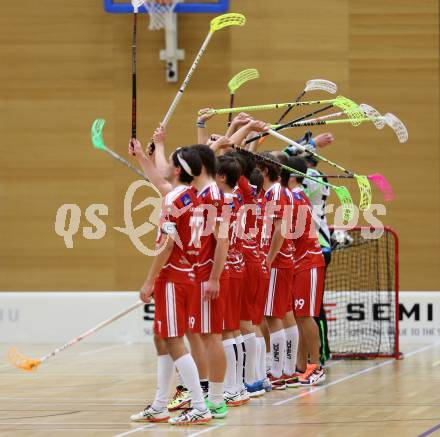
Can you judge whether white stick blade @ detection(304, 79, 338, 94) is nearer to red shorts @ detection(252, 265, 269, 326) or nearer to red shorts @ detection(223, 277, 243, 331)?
red shorts @ detection(252, 265, 269, 326)

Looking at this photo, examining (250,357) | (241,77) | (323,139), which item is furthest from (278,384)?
(241,77)

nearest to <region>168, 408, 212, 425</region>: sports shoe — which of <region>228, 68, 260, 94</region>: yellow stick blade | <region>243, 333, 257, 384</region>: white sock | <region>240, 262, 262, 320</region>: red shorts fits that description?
<region>243, 333, 257, 384</region>: white sock

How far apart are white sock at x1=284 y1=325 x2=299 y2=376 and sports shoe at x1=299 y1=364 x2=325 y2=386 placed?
0.11 m

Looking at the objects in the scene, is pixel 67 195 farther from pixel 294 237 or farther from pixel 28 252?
pixel 294 237

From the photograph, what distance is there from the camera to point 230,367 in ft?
24.2

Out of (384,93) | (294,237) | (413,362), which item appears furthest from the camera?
(384,93)

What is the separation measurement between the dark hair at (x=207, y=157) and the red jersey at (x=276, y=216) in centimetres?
151

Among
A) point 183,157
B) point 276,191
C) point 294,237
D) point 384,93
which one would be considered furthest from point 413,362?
point 183,157

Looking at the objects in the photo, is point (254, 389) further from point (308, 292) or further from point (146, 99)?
point (146, 99)

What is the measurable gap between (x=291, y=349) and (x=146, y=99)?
15.9 feet

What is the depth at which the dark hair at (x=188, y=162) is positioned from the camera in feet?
21.6

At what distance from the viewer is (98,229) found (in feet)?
41.6

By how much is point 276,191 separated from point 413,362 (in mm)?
2782

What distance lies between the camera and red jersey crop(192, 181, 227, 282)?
21.6 ft
